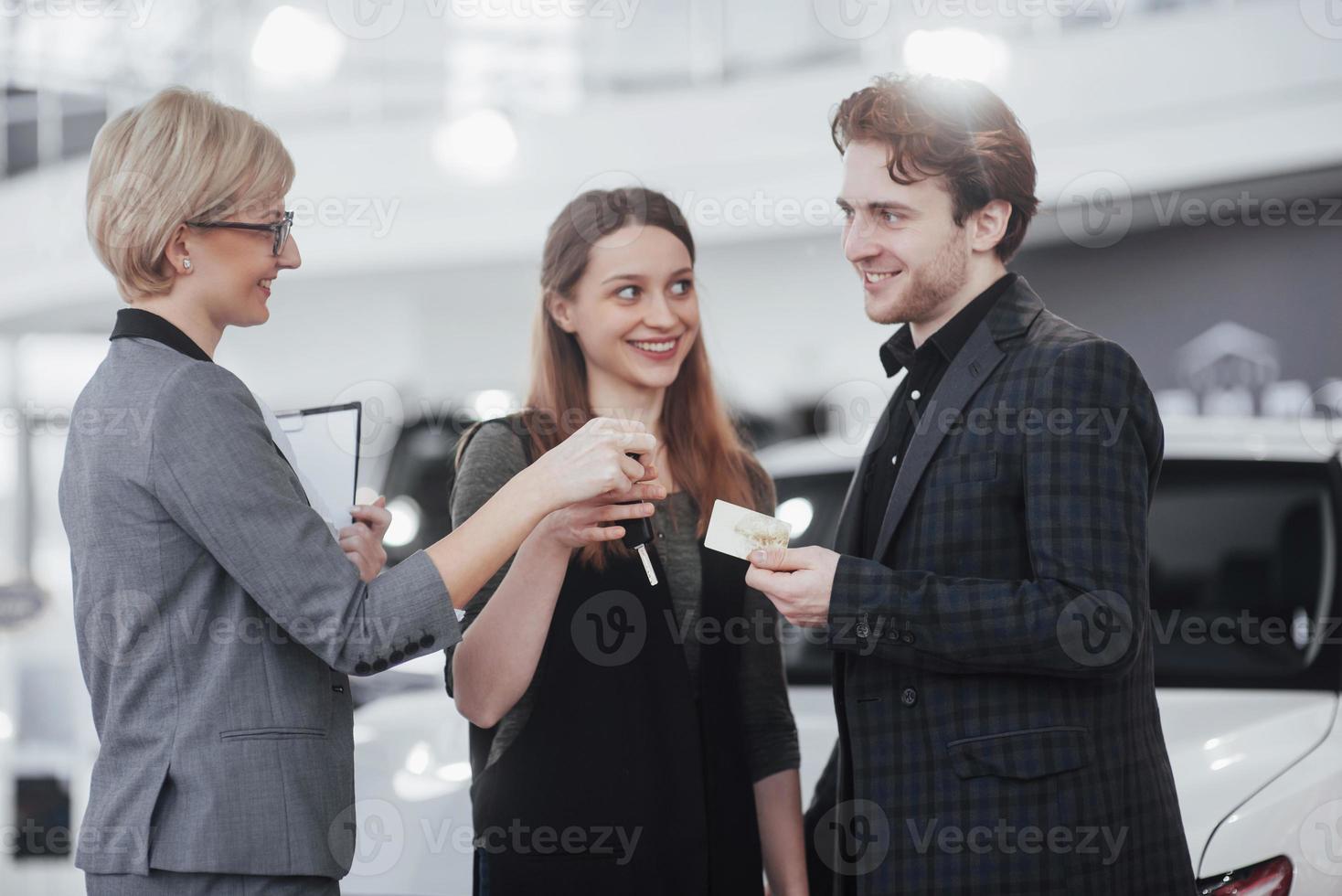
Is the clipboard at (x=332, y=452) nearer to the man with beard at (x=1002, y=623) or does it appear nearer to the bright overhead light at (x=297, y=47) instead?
the man with beard at (x=1002, y=623)

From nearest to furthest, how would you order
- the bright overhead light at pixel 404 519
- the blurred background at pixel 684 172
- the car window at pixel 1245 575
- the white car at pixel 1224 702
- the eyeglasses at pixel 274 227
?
the eyeglasses at pixel 274 227, the white car at pixel 1224 702, the car window at pixel 1245 575, the bright overhead light at pixel 404 519, the blurred background at pixel 684 172

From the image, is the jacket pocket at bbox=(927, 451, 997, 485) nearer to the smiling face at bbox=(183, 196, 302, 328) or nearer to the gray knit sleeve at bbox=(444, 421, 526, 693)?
the gray knit sleeve at bbox=(444, 421, 526, 693)

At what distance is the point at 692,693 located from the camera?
1850 mm

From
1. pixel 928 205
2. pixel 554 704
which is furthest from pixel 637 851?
pixel 928 205

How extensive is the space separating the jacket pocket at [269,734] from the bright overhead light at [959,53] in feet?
19.2

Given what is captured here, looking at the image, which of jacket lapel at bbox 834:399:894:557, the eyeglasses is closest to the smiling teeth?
jacket lapel at bbox 834:399:894:557

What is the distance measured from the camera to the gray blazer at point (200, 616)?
4.25 feet

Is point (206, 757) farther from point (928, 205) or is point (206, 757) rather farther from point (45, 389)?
point (45, 389)

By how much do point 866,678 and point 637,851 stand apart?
0.43 metres

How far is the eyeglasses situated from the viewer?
1407mm

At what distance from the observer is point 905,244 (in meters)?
1.76

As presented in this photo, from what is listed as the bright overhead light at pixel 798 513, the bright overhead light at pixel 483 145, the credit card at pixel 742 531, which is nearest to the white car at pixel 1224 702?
the bright overhead light at pixel 798 513

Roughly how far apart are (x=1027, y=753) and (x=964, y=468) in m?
0.38

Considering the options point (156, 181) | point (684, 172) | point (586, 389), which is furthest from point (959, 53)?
point (156, 181)
